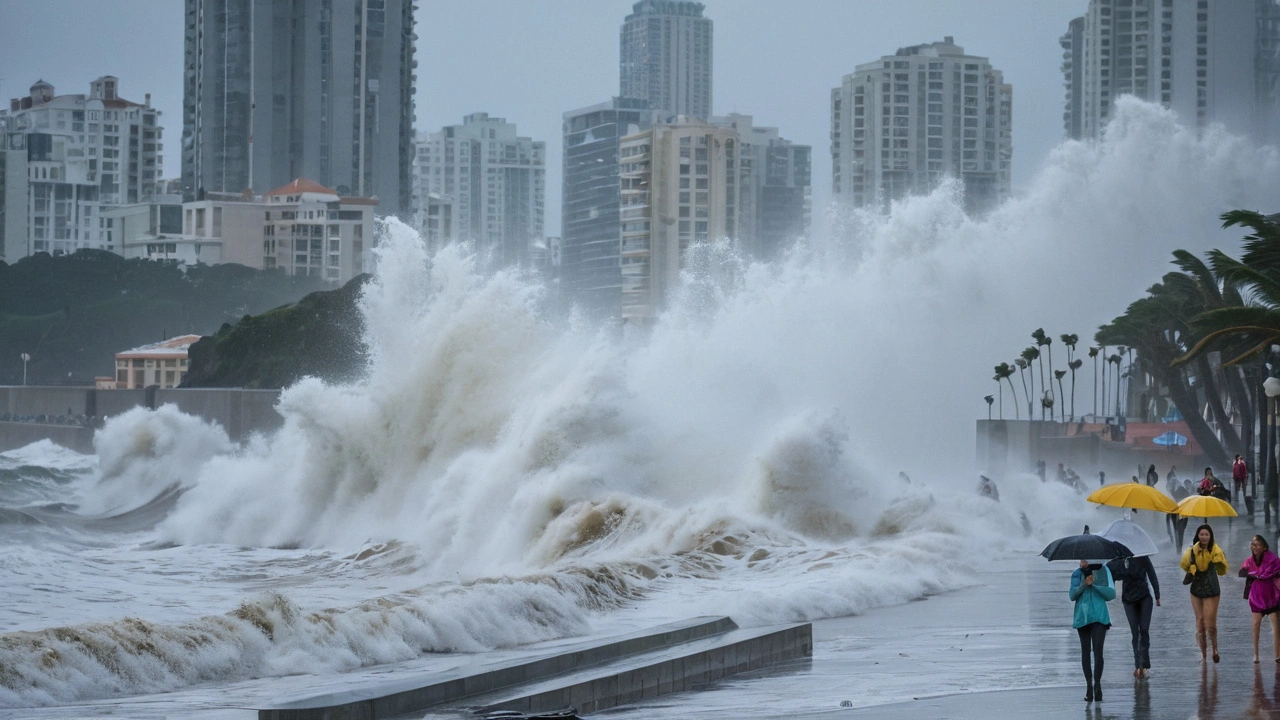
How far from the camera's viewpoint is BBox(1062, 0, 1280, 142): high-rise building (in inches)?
5989

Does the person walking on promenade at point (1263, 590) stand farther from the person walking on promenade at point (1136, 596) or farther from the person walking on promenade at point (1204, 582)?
the person walking on promenade at point (1136, 596)

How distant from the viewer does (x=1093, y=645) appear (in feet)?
33.8

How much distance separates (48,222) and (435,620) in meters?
173

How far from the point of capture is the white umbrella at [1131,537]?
10984 millimetres

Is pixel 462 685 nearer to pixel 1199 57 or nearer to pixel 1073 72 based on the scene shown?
pixel 1199 57

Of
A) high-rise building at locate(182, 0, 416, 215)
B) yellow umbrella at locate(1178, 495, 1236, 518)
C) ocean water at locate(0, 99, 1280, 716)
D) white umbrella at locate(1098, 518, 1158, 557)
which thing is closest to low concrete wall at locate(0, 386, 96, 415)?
ocean water at locate(0, 99, 1280, 716)

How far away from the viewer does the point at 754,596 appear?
16609mm

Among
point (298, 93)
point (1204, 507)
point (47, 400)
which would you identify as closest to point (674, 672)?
point (1204, 507)

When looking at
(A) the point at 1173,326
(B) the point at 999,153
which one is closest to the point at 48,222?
(B) the point at 999,153

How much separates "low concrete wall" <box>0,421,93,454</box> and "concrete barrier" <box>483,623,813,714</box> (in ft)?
233

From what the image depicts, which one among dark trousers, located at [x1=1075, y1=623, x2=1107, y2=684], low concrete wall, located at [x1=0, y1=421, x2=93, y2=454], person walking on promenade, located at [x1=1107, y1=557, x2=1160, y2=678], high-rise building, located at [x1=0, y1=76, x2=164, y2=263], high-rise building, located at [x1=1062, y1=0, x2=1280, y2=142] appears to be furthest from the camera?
high-rise building, located at [x1=0, y1=76, x2=164, y2=263]

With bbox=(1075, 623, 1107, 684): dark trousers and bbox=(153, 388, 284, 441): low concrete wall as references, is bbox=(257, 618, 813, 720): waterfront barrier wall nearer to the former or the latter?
bbox=(1075, 623, 1107, 684): dark trousers

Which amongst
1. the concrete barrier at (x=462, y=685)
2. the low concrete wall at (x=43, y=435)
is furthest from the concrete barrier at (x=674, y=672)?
the low concrete wall at (x=43, y=435)

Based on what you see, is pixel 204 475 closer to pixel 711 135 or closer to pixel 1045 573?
pixel 1045 573
